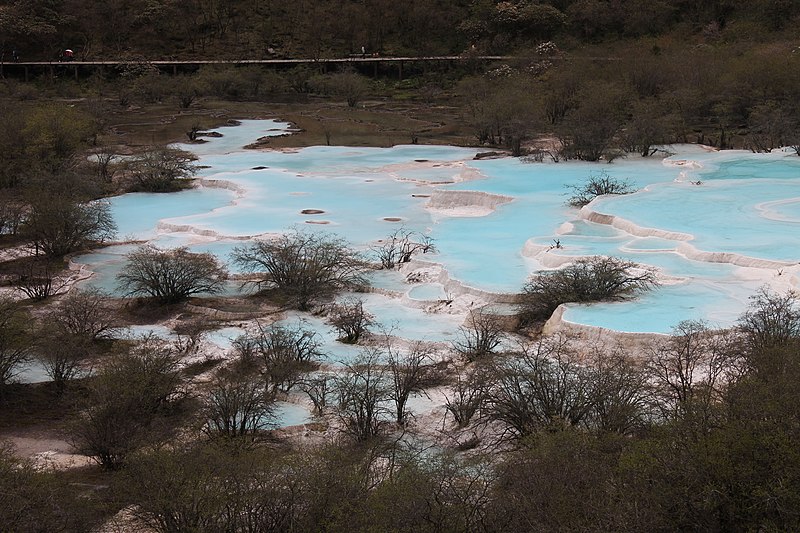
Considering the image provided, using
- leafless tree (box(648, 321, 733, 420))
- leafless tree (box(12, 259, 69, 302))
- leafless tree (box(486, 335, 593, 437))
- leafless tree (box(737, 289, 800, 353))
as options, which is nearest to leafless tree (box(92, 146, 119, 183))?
leafless tree (box(12, 259, 69, 302))

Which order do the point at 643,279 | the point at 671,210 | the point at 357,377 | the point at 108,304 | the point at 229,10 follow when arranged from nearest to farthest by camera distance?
the point at 357,377
the point at 643,279
the point at 108,304
the point at 671,210
the point at 229,10

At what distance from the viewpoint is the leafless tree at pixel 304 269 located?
15.4 meters

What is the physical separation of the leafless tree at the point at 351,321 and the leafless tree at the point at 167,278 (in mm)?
2536

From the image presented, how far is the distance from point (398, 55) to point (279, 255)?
43.8m

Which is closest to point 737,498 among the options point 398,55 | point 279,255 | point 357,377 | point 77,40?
point 357,377

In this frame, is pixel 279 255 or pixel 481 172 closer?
pixel 279 255

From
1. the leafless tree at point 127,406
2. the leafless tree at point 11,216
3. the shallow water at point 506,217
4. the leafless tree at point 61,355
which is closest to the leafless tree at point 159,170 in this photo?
the shallow water at point 506,217

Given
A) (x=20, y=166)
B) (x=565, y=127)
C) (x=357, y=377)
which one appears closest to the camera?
(x=357, y=377)

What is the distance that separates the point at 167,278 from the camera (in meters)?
15.3

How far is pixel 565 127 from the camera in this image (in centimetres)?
2878

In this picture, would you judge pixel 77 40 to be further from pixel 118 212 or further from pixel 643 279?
pixel 643 279

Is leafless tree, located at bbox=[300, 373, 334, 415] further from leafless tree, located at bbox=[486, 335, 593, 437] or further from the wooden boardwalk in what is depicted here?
the wooden boardwalk

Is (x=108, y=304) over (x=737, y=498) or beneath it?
beneath

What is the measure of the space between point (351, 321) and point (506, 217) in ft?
24.0
